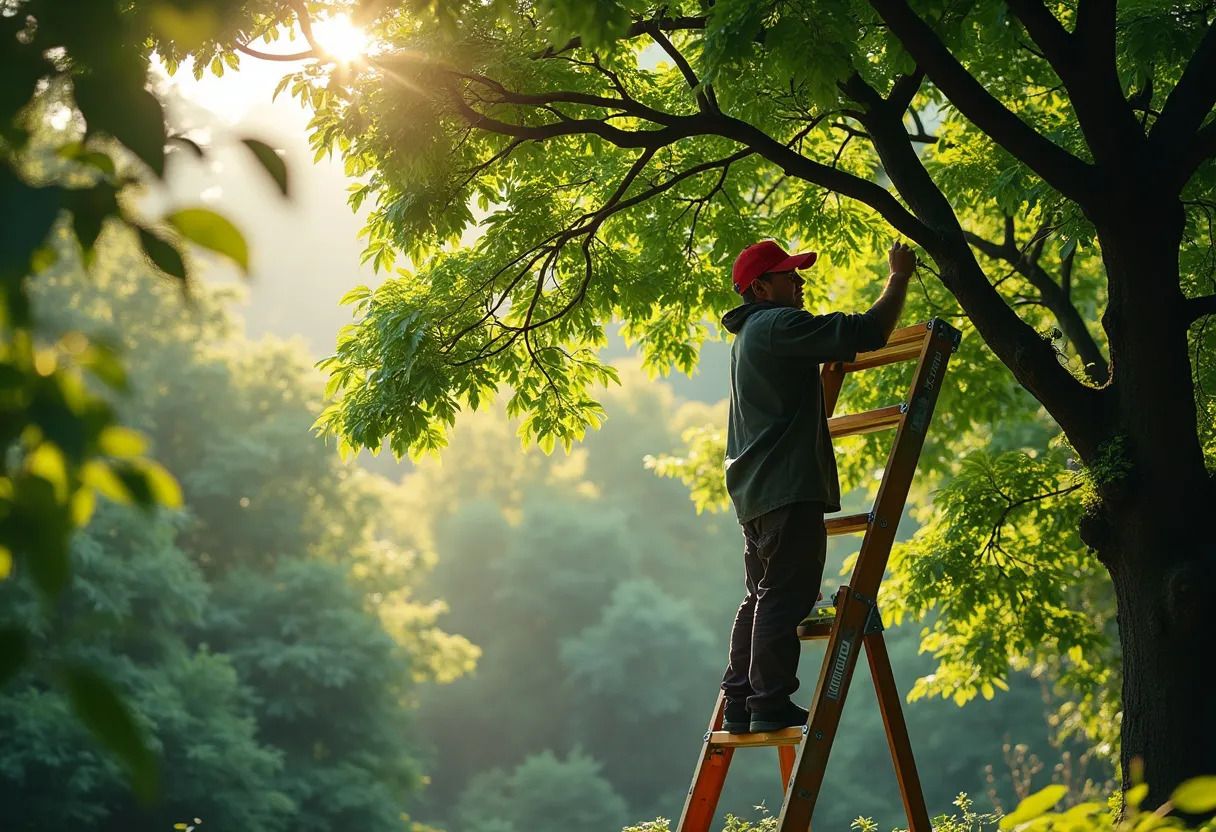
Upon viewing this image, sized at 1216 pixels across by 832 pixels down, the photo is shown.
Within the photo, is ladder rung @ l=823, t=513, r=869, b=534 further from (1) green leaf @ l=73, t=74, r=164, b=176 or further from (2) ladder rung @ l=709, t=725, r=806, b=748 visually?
(1) green leaf @ l=73, t=74, r=164, b=176

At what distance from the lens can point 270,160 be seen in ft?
4.17

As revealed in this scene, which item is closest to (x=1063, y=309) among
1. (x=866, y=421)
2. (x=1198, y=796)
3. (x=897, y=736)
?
(x=866, y=421)

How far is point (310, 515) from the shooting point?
1152 inches

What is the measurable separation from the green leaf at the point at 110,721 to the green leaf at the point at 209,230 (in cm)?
39

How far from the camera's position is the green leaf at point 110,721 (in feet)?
3.19

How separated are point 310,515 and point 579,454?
28919 millimetres

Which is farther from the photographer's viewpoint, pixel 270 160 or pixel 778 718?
pixel 778 718

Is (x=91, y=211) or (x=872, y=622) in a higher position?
(x=872, y=622)

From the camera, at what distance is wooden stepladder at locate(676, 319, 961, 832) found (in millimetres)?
3705

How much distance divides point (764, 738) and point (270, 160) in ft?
9.95

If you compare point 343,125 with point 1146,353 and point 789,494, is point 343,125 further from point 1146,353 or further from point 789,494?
point 1146,353

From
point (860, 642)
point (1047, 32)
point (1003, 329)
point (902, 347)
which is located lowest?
point (860, 642)

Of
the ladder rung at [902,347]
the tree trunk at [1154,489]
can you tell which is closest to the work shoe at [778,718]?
the ladder rung at [902,347]

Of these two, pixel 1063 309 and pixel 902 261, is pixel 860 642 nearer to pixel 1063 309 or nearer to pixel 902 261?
pixel 902 261
